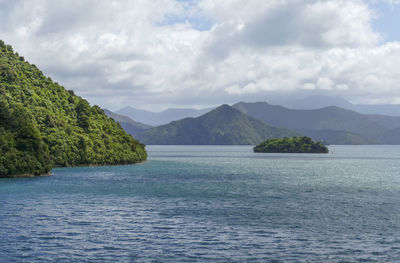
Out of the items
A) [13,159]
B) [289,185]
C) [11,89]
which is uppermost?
[11,89]

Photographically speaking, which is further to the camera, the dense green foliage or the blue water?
the dense green foliage

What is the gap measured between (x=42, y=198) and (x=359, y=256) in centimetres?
6107

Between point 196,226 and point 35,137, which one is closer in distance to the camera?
point 196,226

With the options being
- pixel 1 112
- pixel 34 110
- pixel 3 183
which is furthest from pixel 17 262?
pixel 34 110

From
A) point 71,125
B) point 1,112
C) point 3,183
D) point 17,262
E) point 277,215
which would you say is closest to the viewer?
point 17,262

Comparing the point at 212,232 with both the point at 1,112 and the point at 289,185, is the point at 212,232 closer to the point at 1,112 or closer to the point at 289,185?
the point at 289,185

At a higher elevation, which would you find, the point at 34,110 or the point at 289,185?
the point at 34,110

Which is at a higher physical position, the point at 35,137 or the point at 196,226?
the point at 35,137

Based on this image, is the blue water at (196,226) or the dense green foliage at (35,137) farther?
the dense green foliage at (35,137)

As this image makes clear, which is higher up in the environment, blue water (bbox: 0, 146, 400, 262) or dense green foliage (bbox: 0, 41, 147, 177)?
dense green foliage (bbox: 0, 41, 147, 177)

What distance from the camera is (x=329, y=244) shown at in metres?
45.1

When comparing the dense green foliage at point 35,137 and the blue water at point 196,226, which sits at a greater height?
the dense green foliage at point 35,137

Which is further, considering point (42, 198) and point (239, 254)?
point (42, 198)

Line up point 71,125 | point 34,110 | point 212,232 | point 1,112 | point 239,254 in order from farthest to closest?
point 71,125
point 34,110
point 1,112
point 212,232
point 239,254
